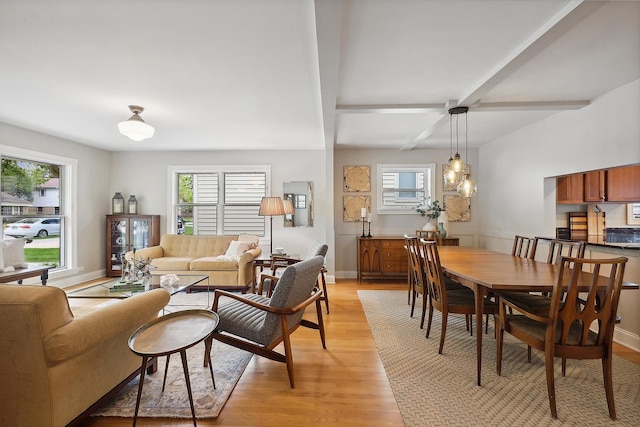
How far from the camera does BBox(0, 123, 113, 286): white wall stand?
14.5 ft

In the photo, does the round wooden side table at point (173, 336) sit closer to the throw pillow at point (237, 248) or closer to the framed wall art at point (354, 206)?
the throw pillow at point (237, 248)

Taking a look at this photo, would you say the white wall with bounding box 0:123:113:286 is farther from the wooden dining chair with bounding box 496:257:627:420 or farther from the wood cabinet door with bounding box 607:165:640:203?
the wood cabinet door with bounding box 607:165:640:203

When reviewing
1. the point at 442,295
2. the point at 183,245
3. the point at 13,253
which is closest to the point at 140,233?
the point at 183,245

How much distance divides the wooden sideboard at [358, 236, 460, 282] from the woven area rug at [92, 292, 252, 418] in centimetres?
292

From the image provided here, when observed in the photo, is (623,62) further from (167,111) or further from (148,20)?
(167,111)

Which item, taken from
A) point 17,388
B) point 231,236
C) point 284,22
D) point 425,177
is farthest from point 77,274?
point 425,177

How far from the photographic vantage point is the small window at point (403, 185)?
5410 mm

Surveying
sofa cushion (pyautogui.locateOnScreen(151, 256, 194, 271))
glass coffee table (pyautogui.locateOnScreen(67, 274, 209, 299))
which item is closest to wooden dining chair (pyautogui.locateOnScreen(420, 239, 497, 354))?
glass coffee table (pyautogui.locateOnScreen(67, 274, 209, 299))

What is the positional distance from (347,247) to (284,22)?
4.12m

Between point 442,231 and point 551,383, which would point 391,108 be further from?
point 551,383

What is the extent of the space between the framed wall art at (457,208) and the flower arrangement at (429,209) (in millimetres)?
185

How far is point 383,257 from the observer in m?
4.89

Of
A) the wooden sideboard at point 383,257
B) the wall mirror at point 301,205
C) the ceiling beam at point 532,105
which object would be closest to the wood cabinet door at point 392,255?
the wooden sideboard at point 383,257

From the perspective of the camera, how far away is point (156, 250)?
4680 mm
